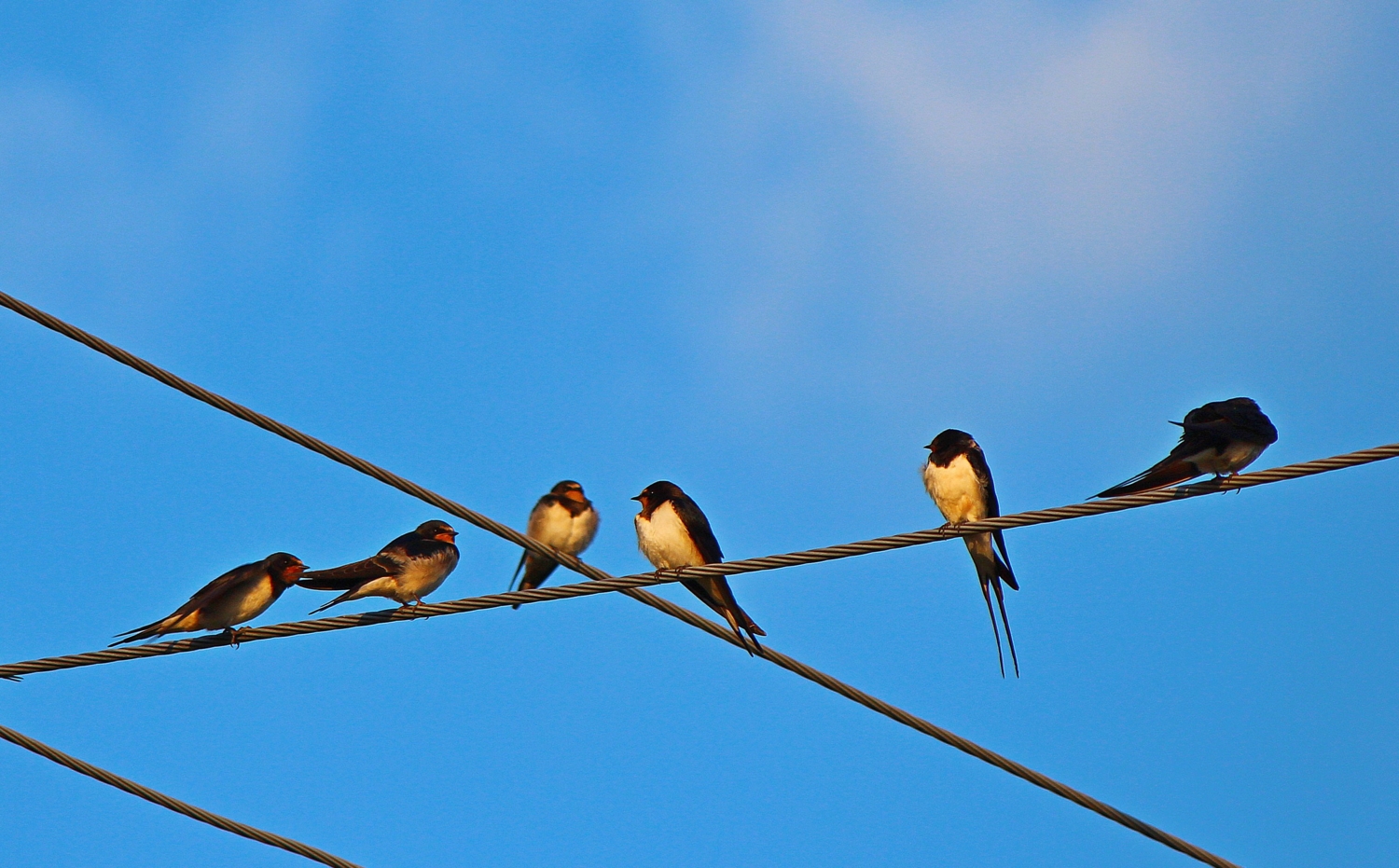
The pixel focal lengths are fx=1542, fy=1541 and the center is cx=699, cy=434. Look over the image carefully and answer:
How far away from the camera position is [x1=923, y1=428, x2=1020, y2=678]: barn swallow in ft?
24.6

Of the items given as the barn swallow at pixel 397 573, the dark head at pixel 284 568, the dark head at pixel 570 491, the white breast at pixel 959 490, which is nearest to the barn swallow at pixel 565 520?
the dark head at pixel 570 491

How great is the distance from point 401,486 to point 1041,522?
2.04 meters

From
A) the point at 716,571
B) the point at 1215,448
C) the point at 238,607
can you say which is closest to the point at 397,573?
the point at 238,607

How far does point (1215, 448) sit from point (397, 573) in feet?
12.7

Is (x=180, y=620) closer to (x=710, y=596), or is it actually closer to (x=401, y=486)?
(x=710, y=596)

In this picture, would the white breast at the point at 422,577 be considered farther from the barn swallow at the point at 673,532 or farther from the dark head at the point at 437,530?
the barn swallow at the point at 673,532

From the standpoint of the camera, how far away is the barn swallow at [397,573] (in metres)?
7.43

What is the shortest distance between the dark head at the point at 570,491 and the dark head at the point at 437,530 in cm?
73

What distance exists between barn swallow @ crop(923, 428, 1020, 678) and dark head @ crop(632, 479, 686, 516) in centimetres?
127

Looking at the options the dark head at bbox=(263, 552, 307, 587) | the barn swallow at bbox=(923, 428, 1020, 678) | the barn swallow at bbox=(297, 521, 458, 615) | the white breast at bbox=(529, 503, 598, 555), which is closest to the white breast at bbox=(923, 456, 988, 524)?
the barn swallow at bbox=(923, 428, 1020, 678)

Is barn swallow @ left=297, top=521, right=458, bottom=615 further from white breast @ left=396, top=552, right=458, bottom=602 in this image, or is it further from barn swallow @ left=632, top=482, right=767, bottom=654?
barn swallow @ left=632, top=482, right=767, bottom=654

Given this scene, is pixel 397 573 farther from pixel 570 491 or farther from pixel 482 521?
pixel 482 521

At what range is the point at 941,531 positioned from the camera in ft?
16.5

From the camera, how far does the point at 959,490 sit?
7.55 meters
